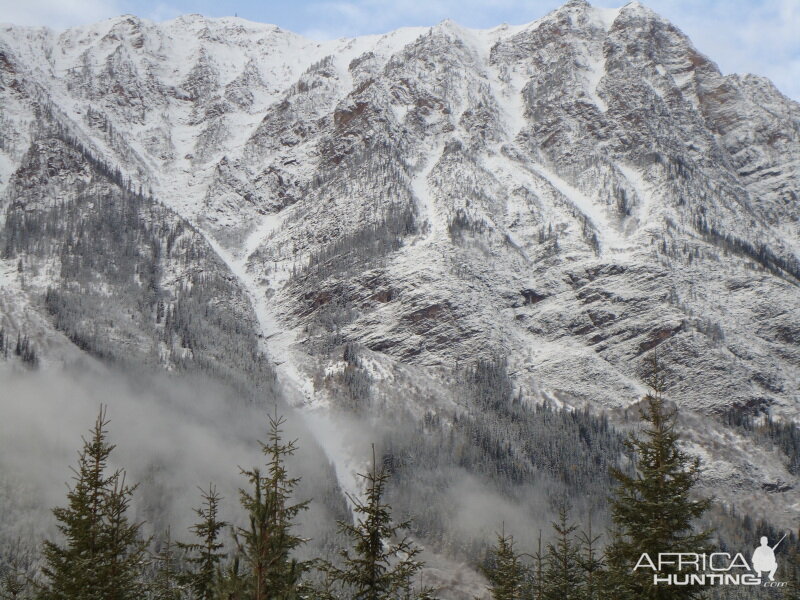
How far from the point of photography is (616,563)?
26.2 metres

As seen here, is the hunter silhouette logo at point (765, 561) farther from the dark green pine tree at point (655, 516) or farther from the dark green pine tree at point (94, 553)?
the dark green pine tree at point (94, 553)

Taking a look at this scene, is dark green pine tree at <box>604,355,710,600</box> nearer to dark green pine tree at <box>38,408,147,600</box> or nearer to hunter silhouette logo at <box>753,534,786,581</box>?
hunter silhouette logo at <box>753,534,786,581</box>

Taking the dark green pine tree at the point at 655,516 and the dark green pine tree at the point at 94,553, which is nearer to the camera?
the dark green pine tree at the point at 655,516

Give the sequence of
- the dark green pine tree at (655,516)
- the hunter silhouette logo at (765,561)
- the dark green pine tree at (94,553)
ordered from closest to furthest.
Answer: the dark green pine tree at (655,516), the dark green pine tree at (94,553), the hunter silhouette logo at (765,561)

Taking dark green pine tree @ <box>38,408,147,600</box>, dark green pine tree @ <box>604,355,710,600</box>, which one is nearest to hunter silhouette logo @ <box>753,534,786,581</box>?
dark green pine tree @ <box>604,355,710,600</box>

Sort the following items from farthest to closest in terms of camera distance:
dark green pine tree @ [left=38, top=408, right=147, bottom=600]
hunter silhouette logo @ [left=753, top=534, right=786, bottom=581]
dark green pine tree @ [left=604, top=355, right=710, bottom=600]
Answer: hunter silhouette logo @ [left=753, top=534, right=786, bottom=581], dark green pine tree @ [left=38, top=408, right=147, bottom=600], dark green pine tree @ [left=604, top=355, right=710, bottom=600]

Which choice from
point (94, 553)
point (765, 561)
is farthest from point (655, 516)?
point (94, 553)

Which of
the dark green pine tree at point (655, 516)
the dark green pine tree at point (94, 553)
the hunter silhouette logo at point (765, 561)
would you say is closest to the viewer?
the dark green pine tree at point (655, 516)

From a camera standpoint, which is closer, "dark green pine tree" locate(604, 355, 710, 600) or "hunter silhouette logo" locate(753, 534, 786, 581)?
"dark green pine tree" locate(604, 355, 710, 600)

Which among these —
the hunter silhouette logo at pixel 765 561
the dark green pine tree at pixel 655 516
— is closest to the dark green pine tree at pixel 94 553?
the dark green pine tree at pixel 655 516

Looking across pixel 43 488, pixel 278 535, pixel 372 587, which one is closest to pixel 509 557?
pixel 372 587

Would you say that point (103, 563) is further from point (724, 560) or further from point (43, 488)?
point (43, 488)

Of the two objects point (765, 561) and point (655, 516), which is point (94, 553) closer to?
point (655, 516)

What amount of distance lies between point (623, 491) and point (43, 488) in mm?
185884
